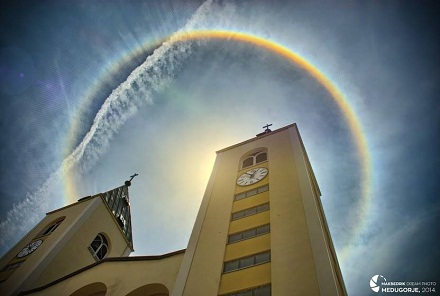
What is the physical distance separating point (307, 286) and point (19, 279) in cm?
2018

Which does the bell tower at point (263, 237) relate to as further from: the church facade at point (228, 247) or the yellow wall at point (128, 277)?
the yellow wall at point (128, 277)

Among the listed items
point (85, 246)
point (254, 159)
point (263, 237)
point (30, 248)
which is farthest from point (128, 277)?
point (30, 248)

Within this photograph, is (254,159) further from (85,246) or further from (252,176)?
(85,246)

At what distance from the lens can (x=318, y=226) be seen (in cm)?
1390

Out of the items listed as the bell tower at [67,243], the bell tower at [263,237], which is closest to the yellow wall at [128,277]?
the bell tower at [263,237]

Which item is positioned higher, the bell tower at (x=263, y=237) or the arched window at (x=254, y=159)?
the arched window at (x=254, y=159)

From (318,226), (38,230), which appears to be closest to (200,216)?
(318,226)

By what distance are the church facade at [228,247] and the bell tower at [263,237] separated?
45mm

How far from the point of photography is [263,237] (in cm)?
1493

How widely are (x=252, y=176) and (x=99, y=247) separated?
16340mm

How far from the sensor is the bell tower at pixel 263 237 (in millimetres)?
12141

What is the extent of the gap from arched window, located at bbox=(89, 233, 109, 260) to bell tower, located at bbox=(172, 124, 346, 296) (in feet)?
42.7

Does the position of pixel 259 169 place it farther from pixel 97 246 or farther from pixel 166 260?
pixel 97 246

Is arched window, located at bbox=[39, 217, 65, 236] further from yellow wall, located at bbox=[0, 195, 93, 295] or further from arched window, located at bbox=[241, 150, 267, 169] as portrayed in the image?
arched window, located at bbox=[241, 150, 267, 169]
